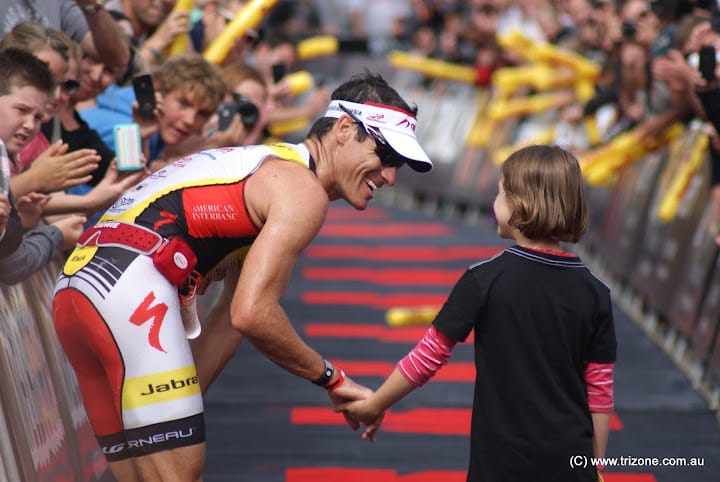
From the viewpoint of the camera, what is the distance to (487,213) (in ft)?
58.0

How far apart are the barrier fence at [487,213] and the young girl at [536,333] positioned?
68.4 inches

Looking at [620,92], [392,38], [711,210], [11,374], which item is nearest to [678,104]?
[711,210]

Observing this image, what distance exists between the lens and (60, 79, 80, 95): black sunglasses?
18.7 ft

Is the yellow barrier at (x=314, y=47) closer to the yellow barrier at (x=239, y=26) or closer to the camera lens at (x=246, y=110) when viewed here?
the yellow barrier at (x=239, y=26)

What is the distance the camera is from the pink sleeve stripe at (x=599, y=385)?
4176 mm

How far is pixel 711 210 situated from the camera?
28.9 ft

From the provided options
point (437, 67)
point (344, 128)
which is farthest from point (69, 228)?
point (437, 67)

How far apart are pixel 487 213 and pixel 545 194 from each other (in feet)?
44.8

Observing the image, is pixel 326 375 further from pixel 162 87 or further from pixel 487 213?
pixel 487 213

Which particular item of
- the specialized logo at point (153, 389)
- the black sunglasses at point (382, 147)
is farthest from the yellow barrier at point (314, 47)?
the specialized logo at point (153, 389)

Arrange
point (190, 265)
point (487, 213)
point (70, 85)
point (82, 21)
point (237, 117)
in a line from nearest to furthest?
point (190, 265) → point (70, 85) → point (82, 21) → point (237, 117) → point (487, 213)

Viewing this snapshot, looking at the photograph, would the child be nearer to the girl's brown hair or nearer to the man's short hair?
the man's short hair

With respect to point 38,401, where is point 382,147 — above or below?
above

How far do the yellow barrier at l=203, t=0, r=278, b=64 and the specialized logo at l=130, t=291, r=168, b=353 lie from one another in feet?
13.9
